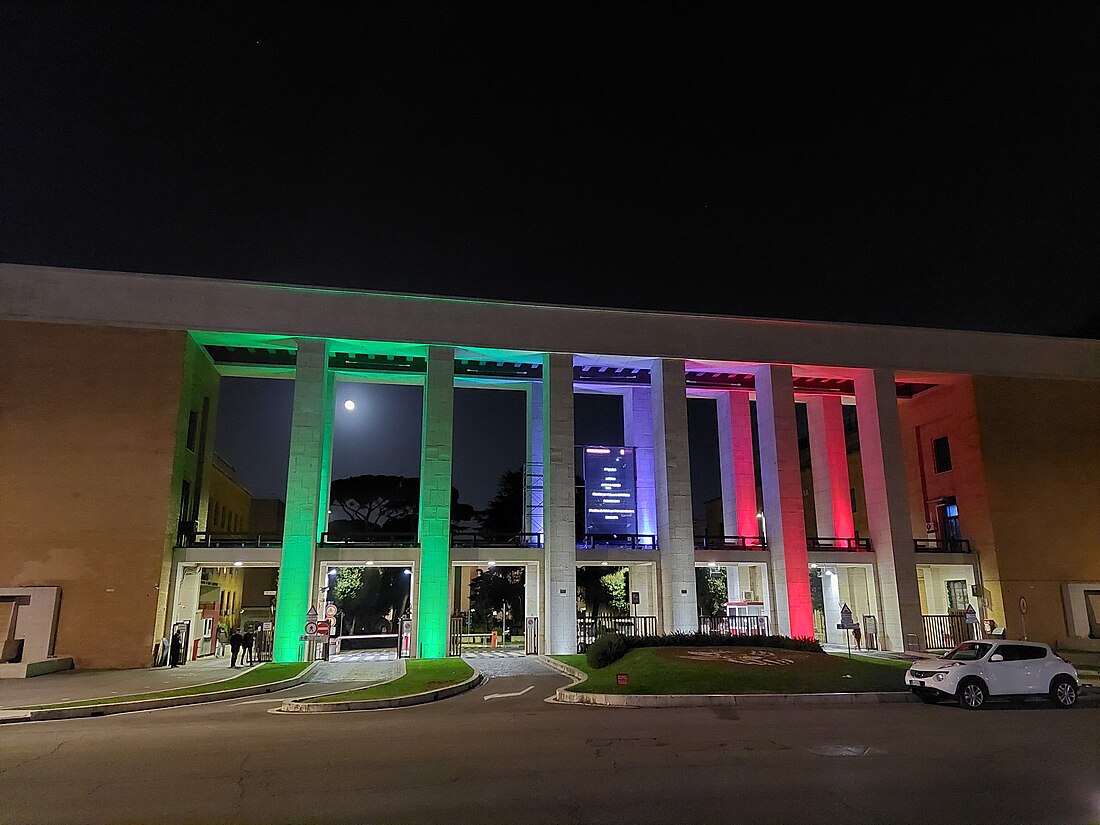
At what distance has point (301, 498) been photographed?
26062 mm

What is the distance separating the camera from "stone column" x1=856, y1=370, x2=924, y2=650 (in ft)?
94.5

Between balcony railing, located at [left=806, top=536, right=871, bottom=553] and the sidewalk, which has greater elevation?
balcony railing, located at [left=806, top=536, right=871, bottom=553]

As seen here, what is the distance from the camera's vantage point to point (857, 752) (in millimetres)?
9359

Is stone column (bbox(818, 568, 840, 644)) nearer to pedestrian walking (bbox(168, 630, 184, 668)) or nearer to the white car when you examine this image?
the white car

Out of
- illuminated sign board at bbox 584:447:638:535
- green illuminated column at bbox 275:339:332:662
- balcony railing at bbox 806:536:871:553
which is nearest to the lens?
green illuminated column at bbox 275:339:332:662

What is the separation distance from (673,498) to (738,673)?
12.3 m

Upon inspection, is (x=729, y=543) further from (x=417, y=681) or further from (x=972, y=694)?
(x=417, y=681)

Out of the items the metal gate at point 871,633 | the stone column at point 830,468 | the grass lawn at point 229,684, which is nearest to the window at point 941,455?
the stone column at point 830,468

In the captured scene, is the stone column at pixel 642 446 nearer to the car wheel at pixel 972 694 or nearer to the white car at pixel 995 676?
the white car at pixel 995 676

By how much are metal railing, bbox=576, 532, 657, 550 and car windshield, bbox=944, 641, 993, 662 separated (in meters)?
14.9

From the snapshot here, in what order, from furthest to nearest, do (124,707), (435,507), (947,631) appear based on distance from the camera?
1. (947,631)
2. (435,507)
3. (124,707)

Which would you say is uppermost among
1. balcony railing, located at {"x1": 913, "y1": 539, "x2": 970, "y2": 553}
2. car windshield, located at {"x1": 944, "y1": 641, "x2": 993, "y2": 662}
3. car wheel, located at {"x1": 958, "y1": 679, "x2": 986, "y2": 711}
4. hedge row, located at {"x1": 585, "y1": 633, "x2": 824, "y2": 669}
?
balcony railing, located at {"x1": 913, "y1": 539, "x2": 970, "y2": 553}

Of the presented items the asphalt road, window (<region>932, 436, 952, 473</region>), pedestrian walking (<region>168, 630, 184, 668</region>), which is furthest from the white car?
pedestrian walking (<region>168, 630, 184, 668</region>)

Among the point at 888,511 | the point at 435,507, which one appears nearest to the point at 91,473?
the point at 435,507
